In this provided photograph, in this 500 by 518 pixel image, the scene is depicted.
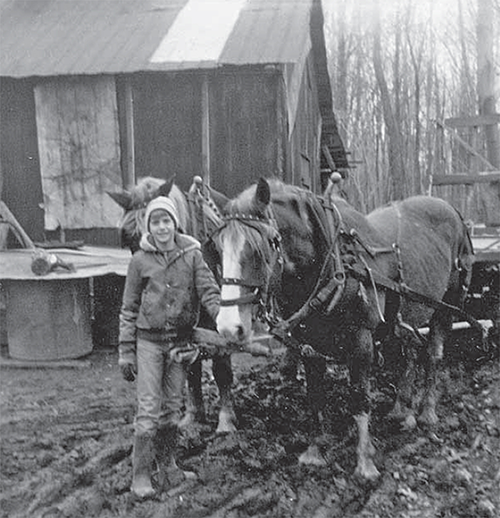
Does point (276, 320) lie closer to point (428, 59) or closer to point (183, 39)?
point (183, 39)

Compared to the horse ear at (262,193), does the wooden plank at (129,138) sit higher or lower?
higher

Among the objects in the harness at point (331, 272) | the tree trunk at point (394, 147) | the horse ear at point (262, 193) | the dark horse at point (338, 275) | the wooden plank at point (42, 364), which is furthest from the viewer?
the tree trunk at point (394, 147)

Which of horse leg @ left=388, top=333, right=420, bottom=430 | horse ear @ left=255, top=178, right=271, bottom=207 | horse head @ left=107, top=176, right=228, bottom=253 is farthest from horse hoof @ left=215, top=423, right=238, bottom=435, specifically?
horse ear @ left=255, top=178, right=271, bottom=207

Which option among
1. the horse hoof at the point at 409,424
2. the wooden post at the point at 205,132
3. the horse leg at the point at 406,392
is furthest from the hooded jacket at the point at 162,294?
the wooden post at the point at 205,132

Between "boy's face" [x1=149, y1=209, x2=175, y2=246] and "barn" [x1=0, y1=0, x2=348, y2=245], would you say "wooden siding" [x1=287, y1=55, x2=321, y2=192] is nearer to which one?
"barn" [x1=0, y1=0, x2=348, y2=245]

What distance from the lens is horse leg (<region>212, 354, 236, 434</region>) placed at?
466 cm

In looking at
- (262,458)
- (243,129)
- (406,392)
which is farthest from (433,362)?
(243,129)

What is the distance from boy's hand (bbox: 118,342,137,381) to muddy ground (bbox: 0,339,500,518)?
2.20 ft

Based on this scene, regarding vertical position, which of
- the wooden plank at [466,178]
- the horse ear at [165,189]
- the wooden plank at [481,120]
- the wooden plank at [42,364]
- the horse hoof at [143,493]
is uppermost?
the wooden plank at [481,120]

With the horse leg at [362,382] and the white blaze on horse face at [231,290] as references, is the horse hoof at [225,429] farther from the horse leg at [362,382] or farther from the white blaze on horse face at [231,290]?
the white blaze on horse face at [231,290]

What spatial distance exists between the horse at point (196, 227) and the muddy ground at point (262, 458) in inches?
6.9

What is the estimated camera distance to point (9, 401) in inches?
229

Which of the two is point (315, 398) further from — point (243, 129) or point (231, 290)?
point (243, 129)

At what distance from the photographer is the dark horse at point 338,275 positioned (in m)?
3.34
